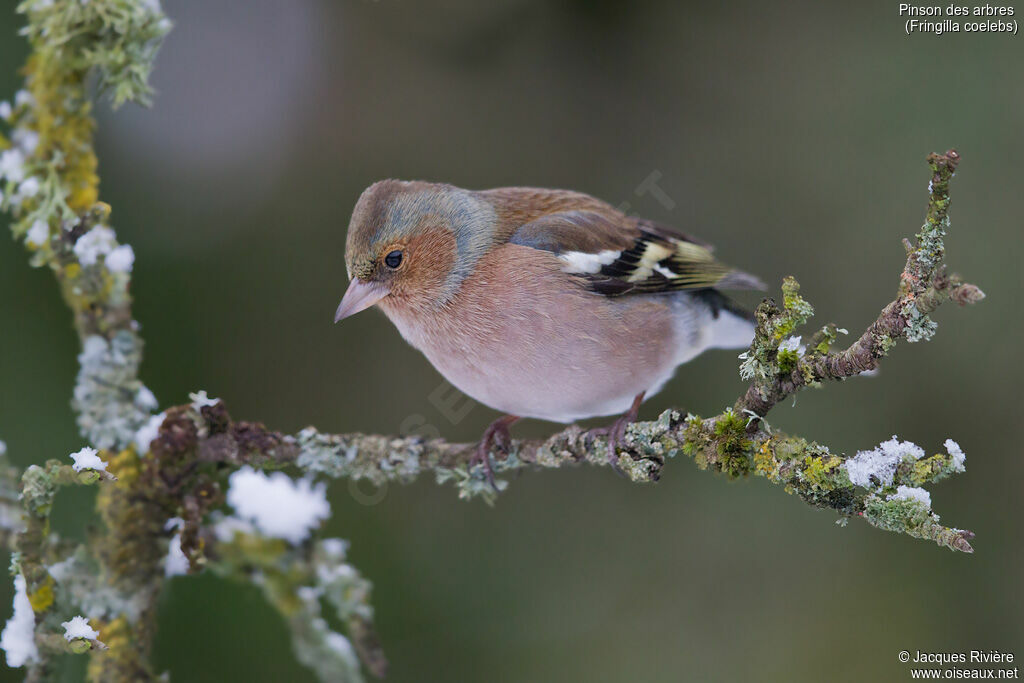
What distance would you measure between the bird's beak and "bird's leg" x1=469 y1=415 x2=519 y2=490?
2.02ft

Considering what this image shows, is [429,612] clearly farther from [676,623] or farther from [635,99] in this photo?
[635,99]

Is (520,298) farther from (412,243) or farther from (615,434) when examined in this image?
(615,434)

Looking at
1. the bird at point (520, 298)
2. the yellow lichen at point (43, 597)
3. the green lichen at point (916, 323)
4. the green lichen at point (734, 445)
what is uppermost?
the bird at point (520, 298)

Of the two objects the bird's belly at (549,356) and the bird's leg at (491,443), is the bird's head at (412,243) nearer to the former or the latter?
the bird's belly at (549,356)

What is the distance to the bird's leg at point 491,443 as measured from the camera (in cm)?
277

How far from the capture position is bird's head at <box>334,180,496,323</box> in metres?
2.83

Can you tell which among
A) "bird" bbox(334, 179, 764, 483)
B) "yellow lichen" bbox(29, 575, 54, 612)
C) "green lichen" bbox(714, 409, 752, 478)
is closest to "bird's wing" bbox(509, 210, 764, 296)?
"bird" bbox(334, 179, 764, 483)

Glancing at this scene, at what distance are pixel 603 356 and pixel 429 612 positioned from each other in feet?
5.87

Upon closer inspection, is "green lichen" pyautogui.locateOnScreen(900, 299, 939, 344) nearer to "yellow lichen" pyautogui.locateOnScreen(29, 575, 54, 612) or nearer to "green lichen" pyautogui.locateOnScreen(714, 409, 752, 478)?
"green lichen" pyautogui.locateOnScreen(714, 409, 752, 478)

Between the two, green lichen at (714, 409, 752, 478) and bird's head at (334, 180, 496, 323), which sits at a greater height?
bird's head at (334, 180, 496, 323)

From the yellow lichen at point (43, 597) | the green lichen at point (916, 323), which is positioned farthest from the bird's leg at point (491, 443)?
the green lichen at point (916, 323)

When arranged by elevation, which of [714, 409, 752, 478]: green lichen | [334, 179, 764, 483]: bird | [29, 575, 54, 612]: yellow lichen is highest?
→ [334, 179, 764, 483]: bird

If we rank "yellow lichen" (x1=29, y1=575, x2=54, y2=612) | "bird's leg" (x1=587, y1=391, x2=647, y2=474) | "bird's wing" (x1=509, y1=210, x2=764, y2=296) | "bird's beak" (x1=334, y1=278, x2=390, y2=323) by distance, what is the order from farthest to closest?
"bird's wing" (x1=509, y1=210, x2=764, y2=296), "bird's beak" (x1=334, y1=278, x2=390, y2=323), "bird's leg" (x1=587, y1=391, x2=647, y2=474), "yellow lichen" (x1=29, y1=575, x2=54, y2=612)

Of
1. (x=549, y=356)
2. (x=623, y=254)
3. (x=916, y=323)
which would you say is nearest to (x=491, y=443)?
(x=549, y=356)
